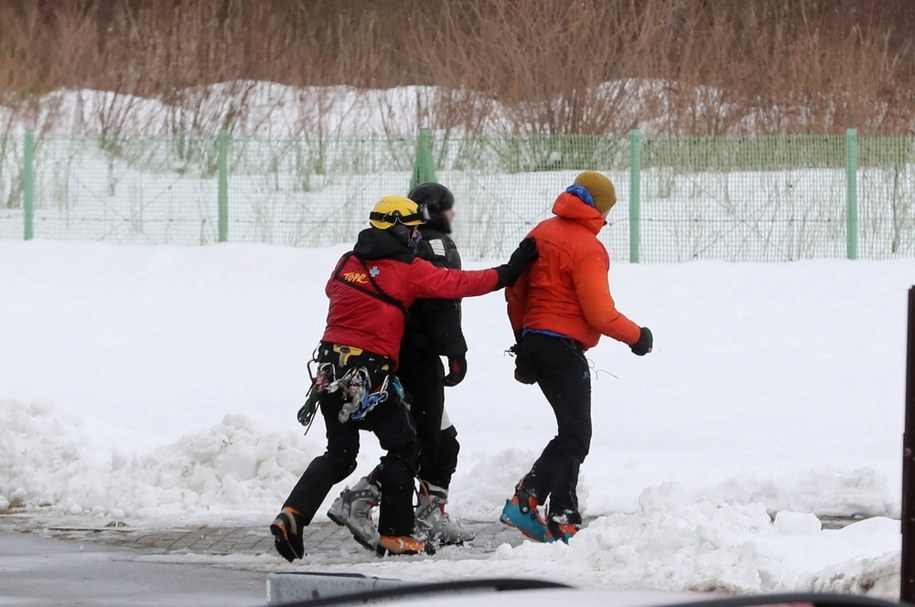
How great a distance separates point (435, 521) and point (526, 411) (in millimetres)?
5458

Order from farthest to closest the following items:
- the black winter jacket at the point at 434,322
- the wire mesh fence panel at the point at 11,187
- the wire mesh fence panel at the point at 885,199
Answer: the wire mesh fence panel at the point at 11,187 → the wire mesh fence panel at the point at 885,199 → the black winter jacket at the point at 434,322

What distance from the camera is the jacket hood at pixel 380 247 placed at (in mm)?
8133

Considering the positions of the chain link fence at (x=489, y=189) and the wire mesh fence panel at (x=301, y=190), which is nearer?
the chain link fence at (x=489, y=189)

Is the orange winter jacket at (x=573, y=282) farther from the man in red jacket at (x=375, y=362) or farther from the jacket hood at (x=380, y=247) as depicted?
the jacket hood at (x=380, y=247)

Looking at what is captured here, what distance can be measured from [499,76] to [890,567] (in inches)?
879

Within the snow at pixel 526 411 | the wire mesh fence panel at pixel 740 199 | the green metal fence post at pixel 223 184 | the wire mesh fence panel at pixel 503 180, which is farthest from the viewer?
the green metal fence post at pixel 223 184

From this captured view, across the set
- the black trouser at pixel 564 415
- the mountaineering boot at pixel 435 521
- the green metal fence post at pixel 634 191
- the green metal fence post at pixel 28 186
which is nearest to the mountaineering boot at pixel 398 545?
the mountaineering boot at pixel 435 521

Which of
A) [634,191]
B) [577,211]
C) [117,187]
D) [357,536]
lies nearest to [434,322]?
[577,211]

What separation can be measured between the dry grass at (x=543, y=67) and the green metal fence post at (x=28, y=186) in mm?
4915

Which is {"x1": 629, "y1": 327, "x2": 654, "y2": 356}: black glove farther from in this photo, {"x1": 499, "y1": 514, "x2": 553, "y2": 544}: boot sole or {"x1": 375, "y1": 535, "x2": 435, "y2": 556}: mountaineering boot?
{"x1": 375, "y1": 535, "x2": 435, "y2": 556}: mountaineering boot

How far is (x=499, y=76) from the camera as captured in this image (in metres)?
28.5

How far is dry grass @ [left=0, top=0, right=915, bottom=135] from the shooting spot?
91.5 ft

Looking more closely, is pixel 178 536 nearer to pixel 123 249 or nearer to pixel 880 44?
pixel 123 249

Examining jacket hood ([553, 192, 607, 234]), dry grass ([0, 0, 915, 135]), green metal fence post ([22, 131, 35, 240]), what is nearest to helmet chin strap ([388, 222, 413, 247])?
jacket hood ([553, 192, 607, 234])
